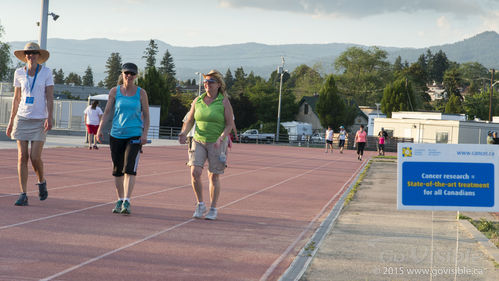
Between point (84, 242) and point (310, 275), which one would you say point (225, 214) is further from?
point (310, 275)

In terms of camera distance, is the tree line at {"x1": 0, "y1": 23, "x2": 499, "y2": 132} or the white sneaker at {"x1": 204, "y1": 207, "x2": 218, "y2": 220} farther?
the tree line at {"x1": 0, "y1": 23, "x2": 499, "y2": 132}

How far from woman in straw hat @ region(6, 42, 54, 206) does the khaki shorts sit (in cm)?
184

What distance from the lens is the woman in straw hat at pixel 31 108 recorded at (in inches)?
330

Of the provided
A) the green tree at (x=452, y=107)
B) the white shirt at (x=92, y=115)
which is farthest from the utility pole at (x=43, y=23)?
the green tree at (x=452, y=107)

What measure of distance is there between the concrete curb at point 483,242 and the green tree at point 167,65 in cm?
14328

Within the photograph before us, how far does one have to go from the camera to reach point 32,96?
838 cm

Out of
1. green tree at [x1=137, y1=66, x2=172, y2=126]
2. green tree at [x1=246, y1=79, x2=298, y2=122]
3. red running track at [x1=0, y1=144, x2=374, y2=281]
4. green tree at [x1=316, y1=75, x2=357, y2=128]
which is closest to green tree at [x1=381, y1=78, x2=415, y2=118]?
green tree at [x1=316, y1=75, x2=357, y2=128]

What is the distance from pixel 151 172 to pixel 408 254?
9545 mm

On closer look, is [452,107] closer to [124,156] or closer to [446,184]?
[124,156]

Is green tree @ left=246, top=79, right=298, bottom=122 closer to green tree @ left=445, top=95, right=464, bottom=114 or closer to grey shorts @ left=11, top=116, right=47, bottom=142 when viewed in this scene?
green tree @ left=445, top=95, right=464, bottom=114

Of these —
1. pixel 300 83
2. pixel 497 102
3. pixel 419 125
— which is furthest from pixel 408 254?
pixel 300 83

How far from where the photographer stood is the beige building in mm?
60938

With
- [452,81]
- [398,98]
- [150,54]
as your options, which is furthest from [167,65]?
[398,98]

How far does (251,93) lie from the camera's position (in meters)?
93.8
